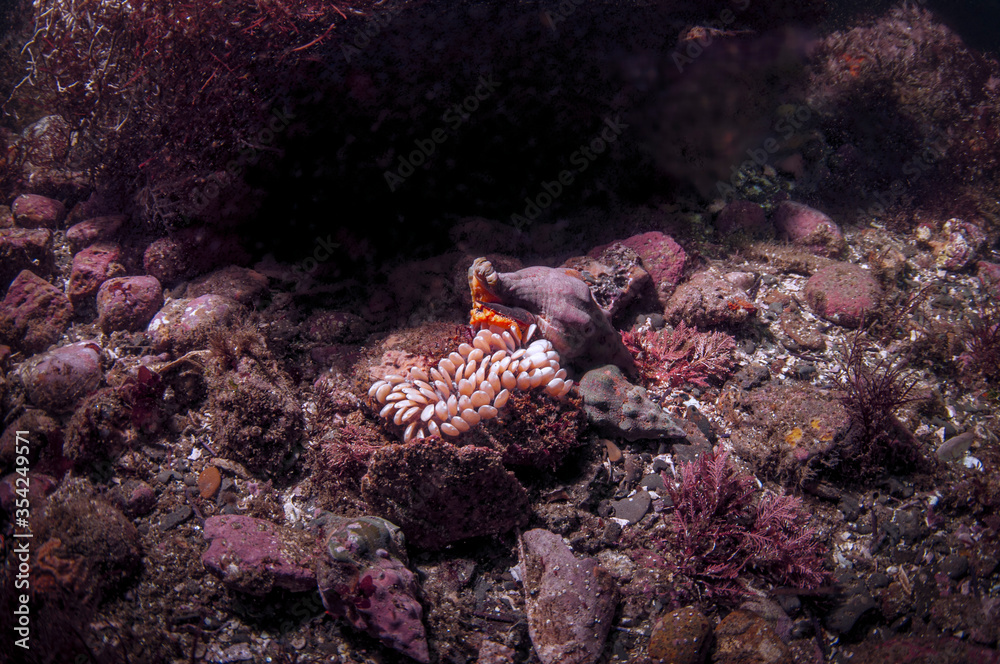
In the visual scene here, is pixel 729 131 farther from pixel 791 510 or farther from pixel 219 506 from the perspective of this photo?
pixel 219 506

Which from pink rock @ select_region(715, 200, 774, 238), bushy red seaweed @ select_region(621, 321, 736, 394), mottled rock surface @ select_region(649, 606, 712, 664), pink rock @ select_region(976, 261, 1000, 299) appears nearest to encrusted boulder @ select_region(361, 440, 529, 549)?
mottled rock surface @ select_region(649, 606, 712, 664)

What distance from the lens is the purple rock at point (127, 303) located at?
16.1 ft

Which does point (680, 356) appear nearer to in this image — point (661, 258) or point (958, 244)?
point (661, 258)

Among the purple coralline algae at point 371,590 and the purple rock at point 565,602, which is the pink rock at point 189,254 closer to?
the purple coralline algae at point 371,590

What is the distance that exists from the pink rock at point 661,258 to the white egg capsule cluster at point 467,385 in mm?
2047

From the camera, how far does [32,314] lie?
16.6ft

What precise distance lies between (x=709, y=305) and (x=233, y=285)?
5244mm

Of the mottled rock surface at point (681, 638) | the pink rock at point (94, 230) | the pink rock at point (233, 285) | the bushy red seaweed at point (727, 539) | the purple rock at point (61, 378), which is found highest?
the pink rock at point (94, 230)

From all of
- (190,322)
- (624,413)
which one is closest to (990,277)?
(624,413)

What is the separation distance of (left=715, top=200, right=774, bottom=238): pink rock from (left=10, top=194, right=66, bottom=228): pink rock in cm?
966

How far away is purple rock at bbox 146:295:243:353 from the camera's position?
4.45 meters

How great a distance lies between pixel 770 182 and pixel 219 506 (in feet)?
26.2

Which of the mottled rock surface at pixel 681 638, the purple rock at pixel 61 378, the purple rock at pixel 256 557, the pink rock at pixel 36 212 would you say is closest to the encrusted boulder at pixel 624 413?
the mottled rock surface at pixel 681 638

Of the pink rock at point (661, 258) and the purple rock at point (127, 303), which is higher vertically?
the pink rock at point (661, 258)
